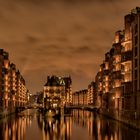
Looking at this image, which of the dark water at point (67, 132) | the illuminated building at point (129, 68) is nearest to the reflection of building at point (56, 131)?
the dark water at point (67, 132)

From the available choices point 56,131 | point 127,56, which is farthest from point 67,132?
point 127,56

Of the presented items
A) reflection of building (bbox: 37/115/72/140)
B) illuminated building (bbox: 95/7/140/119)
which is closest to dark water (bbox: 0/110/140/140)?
reflection of building (bbox: 37/115/72/140)

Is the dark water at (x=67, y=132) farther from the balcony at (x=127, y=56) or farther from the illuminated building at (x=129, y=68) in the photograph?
the balcony at (x=127, y=56)

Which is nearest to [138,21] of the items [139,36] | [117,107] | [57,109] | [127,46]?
[139,36]

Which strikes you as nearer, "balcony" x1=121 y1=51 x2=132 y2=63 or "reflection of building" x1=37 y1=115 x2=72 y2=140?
"reflection of building" x1=37 y1=115 x2=72 y2=140

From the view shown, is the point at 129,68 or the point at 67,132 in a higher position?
the point at 129,68

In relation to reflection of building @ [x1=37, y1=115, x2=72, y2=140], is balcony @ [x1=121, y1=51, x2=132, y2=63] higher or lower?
higher

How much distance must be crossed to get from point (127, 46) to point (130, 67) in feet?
20.2

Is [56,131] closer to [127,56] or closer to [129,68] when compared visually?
[129,68]

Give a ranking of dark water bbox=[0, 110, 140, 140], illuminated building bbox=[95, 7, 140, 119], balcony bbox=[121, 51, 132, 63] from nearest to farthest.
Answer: dark water bbox=[0, 110, 140, 140] → illuminated building bbox=[95, 7, 140, 119] → balcony bbox=[121, 51, 132, 63]

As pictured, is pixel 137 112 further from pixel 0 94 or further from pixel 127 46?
pixel 0 94

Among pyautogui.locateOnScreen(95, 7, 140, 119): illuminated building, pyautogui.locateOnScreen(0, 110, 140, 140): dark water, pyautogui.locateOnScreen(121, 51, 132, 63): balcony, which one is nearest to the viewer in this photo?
pyautogui.locateOnScreen(0, 110, 140, 140): dark water

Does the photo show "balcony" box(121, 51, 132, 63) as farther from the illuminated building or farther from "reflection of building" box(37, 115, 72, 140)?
"reflection of building" box(37, 115, 72, 140)

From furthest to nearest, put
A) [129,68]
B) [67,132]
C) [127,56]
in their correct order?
[129,68]
[127,56]
[67,132]
